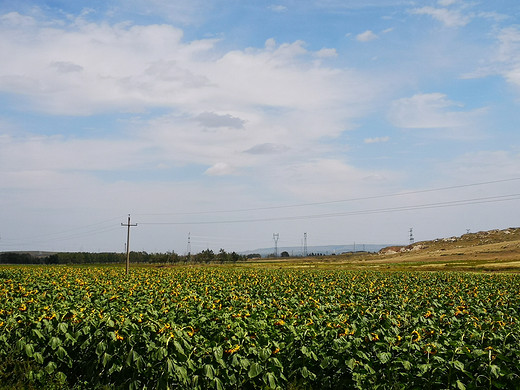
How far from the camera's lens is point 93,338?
9969mm

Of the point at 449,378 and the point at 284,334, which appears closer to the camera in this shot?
the point at 449,378

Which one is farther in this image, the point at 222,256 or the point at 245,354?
the point at 222,256

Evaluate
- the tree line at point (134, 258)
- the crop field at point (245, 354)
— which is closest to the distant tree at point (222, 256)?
the tree line at point (134, 258)

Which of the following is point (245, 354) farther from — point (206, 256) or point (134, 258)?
point (134, 258)

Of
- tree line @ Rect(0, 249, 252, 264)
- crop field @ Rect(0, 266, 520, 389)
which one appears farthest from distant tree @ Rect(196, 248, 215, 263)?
crop field @ Rect(0, 266, 520, 389)

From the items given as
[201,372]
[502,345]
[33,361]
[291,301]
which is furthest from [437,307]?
[33,361]

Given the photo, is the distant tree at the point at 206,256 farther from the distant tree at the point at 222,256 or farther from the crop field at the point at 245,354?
the crop field at the point at 245,354

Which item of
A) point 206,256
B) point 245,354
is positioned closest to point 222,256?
point 206,256

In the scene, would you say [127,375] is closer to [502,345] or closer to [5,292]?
[502,345]

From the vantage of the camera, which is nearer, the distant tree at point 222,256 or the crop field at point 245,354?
the crop field at point 245,354

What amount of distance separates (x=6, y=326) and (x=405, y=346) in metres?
9.56

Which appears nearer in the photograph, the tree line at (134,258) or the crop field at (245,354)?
the crop field at (245,354)

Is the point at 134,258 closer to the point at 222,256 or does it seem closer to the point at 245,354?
the point at 222,256

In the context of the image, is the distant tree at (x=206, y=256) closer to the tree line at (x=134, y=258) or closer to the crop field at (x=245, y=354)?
the tree line at (x=134, y=258)
